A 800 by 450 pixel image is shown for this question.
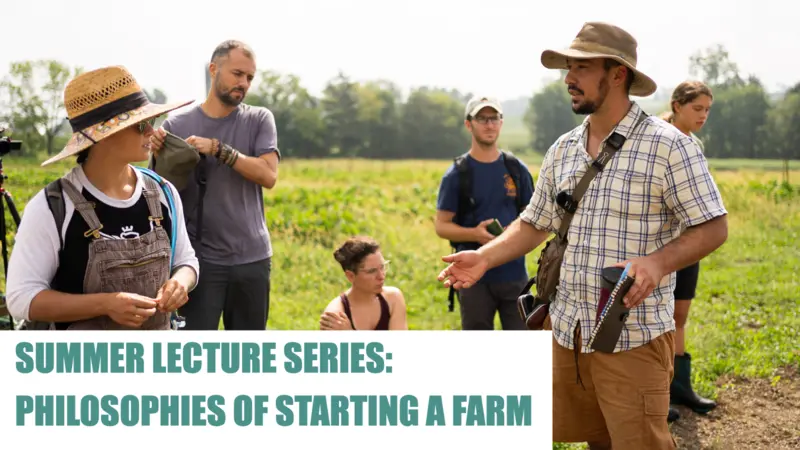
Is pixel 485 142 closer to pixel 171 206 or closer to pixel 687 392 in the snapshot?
pixel 687 392

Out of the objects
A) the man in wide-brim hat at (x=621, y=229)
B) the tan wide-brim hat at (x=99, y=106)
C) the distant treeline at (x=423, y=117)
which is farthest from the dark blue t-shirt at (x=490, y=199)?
the distant treeline at (x=423, y=117)

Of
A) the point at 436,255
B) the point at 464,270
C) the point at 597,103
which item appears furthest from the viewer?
the point at 436,255

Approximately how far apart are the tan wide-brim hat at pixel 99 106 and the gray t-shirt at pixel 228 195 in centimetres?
156

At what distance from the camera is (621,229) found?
306 centimetres

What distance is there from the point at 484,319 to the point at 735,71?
55.0 feet

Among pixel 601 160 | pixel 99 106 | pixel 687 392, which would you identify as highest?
pixel 99 106

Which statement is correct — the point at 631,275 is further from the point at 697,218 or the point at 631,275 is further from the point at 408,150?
the point at 408,150

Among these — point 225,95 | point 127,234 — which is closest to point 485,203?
point 225,95

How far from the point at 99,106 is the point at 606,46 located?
6.05 ft

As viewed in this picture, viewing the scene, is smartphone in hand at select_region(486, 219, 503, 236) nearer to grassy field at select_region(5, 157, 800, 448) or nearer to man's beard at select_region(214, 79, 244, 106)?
man's beard at select_region(214, 79, 244, 106)

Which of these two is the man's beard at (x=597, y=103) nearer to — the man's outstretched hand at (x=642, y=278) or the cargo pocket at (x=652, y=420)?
the man's outstretched hand at (x=642, y=278)

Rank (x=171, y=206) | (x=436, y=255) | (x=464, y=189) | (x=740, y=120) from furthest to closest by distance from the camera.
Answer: (x=740, y=120) → (x=436, y=255) → (x=464, y=189) → (x=171, y=206)

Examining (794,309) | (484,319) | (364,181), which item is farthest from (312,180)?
(484,319)

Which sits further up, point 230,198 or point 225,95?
point 225,95
